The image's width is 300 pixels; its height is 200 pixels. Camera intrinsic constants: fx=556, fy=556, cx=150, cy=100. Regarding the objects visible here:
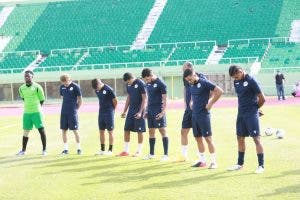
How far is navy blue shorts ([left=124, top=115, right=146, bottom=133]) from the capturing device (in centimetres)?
1281

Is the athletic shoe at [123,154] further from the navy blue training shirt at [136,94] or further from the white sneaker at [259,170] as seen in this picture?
the white sneaker at [259,170]

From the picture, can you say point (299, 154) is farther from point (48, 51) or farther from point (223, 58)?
point (48, 51)

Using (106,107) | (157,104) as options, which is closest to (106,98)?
(106,107)

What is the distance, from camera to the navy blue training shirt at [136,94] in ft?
41.9

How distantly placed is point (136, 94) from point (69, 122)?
2.06 meters

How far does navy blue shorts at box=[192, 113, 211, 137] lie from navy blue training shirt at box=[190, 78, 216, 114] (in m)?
0.10

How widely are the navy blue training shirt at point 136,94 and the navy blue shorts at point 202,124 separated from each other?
214 centimetres

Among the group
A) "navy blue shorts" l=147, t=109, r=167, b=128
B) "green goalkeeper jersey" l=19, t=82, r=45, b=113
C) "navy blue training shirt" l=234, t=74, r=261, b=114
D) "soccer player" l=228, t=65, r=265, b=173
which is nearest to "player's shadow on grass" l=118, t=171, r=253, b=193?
"soccer player" l=228, t=65, r=265, b=173

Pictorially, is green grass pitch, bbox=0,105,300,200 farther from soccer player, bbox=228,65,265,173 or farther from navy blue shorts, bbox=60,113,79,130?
navy blue shorts, bbox=60,113,79,130

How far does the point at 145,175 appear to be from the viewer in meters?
10.4

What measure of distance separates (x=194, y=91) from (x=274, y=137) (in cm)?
578

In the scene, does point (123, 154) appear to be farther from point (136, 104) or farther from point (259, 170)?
point (259, 170)

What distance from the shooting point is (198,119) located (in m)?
10.9

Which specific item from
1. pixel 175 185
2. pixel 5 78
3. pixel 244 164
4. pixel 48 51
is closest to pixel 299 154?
pixel 244 164
